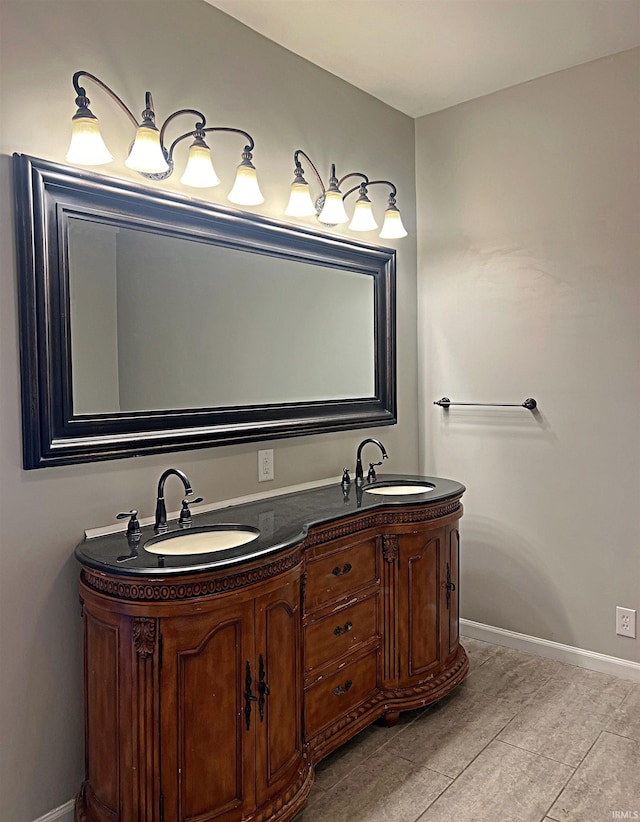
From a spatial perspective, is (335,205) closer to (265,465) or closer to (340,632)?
(265,465)

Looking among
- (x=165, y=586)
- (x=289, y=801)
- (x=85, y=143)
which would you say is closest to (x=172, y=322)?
(x=85, y=143)

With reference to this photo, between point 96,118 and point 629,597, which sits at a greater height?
point 96,118

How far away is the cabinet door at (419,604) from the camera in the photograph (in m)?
2.44

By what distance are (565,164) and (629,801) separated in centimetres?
246

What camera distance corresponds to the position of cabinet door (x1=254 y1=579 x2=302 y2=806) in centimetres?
179

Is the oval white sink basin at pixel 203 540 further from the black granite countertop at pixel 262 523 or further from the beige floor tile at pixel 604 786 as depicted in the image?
the beige floor tile at pixel 604 786

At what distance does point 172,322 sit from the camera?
2.20 m

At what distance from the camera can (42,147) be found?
5.95ft

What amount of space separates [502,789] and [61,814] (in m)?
1.34

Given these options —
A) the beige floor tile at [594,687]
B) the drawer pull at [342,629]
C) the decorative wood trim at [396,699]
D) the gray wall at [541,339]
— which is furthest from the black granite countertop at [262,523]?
the beige floor tile at [594,687]

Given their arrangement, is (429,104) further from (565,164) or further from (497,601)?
(497,601)

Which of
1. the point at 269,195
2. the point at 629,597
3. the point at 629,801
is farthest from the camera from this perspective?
the point at 629,597

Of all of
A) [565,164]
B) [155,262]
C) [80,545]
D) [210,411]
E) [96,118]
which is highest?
→ [565,164]

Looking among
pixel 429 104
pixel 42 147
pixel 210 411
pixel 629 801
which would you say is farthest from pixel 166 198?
pixel 629 801
